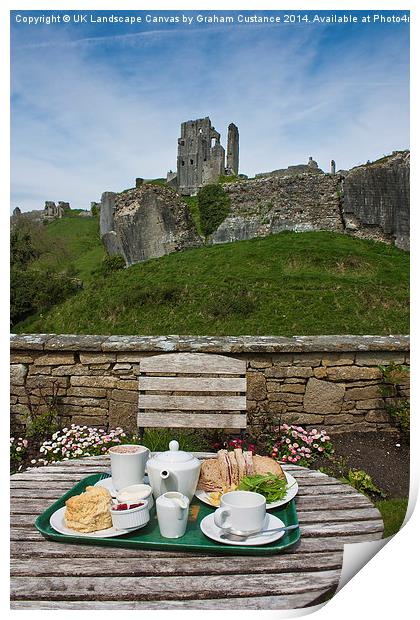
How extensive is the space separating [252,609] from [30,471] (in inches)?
48.8

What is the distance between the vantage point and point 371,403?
402cm

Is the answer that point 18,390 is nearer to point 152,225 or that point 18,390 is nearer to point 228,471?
point 228,471

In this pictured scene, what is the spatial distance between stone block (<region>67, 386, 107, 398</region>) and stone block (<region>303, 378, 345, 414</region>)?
1.56 metres

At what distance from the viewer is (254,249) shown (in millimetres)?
12102

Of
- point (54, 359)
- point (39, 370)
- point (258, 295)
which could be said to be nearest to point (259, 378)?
point (54, 359)

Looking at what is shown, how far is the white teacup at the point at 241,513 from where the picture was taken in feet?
4.91

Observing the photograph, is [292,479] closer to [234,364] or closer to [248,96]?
[234,364]

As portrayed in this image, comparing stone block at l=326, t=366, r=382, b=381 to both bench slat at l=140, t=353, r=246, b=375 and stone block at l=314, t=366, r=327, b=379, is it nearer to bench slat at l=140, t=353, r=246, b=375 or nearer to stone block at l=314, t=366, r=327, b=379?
stone block at l=314, t=366, r=327, b=379

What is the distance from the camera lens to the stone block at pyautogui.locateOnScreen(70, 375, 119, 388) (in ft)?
13.0

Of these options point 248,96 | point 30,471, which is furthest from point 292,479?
point 248,96

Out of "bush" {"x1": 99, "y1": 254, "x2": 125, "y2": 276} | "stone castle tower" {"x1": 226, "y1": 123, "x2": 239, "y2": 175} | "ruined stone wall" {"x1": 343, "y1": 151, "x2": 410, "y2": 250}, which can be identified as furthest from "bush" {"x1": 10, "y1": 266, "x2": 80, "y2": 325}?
"stone castle tower" {"x1": 226, "y1": 123, "x2": 239, "y2": 175}

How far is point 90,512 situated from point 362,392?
2.86 m

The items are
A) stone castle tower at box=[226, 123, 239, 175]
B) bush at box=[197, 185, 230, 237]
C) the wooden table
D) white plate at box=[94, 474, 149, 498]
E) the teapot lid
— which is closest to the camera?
the wooden table

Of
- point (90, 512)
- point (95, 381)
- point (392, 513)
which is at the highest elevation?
point (95, 381)
